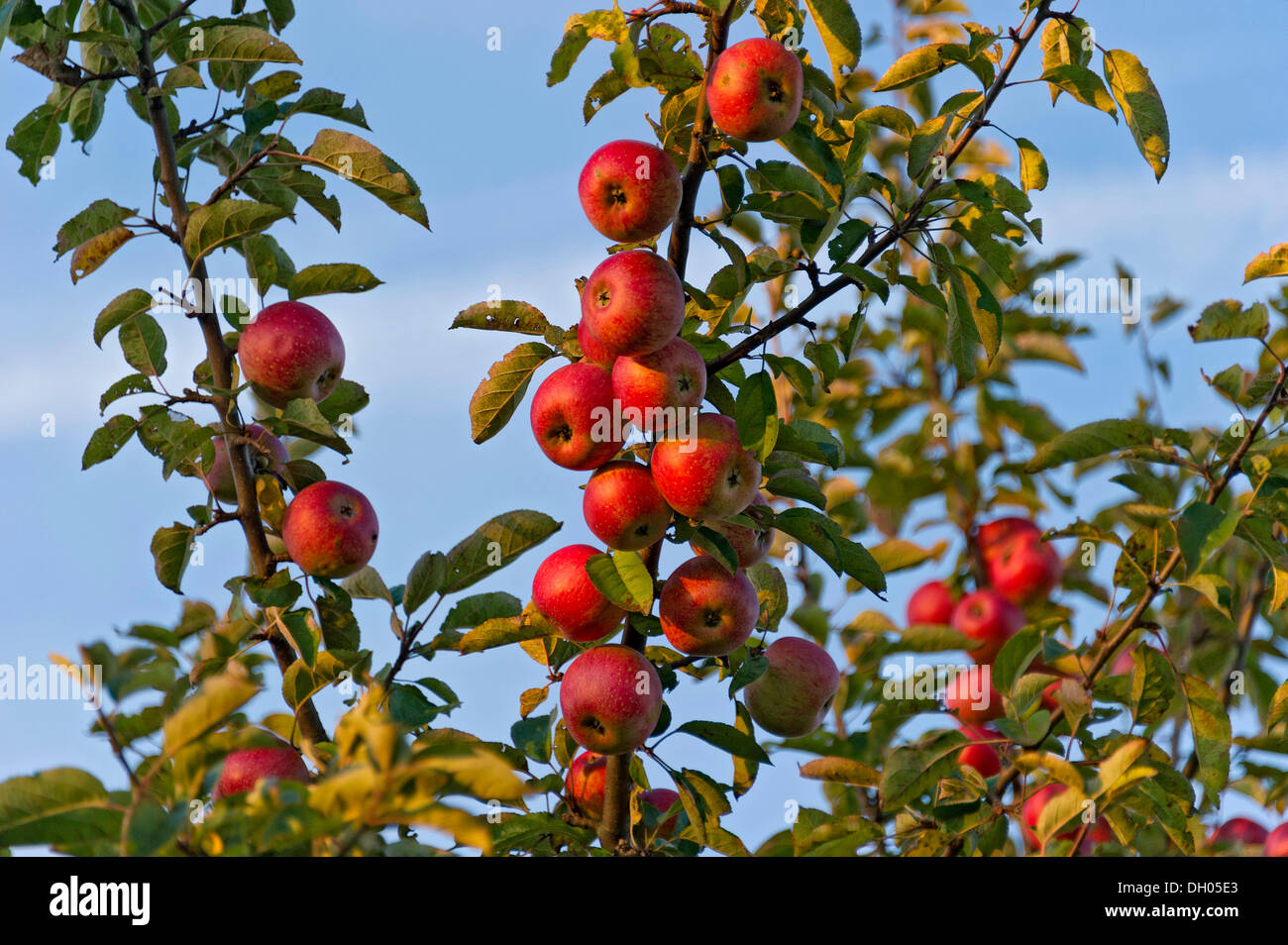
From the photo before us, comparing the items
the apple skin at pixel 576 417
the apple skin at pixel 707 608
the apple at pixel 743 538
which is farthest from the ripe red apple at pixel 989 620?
the apple skin at pixel 576 417

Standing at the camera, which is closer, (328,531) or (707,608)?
(707,608)

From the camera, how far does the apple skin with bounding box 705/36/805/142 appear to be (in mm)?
2498

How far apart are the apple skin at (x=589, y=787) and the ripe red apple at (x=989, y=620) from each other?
180 cm

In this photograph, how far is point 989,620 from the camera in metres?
4.56

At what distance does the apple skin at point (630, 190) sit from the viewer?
2586 mm

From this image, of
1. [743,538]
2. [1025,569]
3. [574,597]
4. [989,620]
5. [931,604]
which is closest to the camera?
[574,597]

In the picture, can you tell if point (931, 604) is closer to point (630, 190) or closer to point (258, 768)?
point (630, 190)

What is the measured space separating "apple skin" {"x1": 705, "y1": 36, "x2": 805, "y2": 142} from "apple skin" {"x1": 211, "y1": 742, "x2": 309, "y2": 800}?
1646 mm

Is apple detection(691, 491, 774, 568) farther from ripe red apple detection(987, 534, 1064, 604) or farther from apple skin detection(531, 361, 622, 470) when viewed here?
ripe red apple detection(987, 534, 1064, 604)

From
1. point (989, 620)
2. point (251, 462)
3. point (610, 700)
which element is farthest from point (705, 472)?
point (989, 620)

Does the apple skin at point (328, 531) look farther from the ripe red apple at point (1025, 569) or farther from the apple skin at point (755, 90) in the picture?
the ripe red apple at point (1025, 569)

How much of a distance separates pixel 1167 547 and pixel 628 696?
1632mm

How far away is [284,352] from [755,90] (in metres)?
1.32
